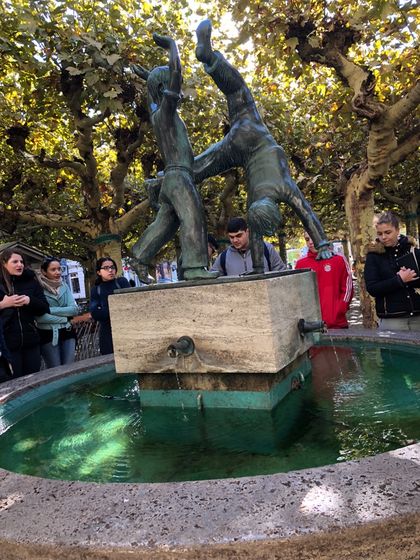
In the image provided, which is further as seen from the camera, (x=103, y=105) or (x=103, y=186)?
(x=103, y=186)

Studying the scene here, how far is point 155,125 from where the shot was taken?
11.4ft

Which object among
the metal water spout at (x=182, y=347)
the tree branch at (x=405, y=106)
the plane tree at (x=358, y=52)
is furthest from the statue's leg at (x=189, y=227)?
the tree branch at (x=405, y=106)

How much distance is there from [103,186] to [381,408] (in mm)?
12810

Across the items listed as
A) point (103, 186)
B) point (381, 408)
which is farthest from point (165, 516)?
point (103, 186)

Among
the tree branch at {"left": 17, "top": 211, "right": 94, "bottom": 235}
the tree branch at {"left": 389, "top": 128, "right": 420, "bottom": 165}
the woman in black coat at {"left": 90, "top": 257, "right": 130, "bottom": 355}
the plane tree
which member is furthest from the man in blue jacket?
the tree branch at {"left": 17, "top": 211, "right": 94, "bottom": 235}

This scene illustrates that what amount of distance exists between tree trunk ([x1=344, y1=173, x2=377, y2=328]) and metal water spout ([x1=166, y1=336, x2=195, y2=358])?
6331 mm

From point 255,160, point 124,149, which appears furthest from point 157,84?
point 124,149

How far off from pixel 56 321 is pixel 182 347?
2425mm

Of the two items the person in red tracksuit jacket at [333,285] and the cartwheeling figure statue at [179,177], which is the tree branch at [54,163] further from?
the cartwheeling figure statue at [179,177]

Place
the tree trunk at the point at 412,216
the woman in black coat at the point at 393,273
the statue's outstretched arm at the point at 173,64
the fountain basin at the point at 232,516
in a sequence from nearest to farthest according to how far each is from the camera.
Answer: the fountain basin at the point at 232,516 → the statue's outstretched arm at the point at 173,64 → the woman in black coat at the point at 393,273 → the tree trunk at the point at 412,216

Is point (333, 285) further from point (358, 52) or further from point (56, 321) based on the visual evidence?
point (358, 52)

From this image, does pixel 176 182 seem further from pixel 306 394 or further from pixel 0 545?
pixel 0 545

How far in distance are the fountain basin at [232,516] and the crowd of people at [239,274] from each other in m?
2.51

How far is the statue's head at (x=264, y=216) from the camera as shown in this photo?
10.4 ft
